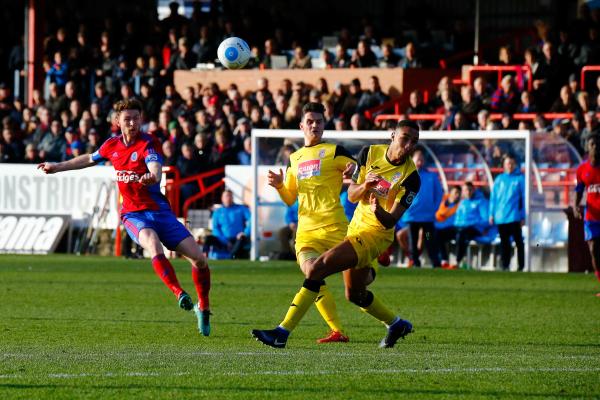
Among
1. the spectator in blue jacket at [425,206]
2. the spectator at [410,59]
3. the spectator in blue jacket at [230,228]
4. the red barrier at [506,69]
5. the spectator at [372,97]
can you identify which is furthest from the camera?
the spectator at [410,59]

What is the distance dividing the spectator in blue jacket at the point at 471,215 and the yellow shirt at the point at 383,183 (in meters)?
11.8

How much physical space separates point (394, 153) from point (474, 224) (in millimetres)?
12026

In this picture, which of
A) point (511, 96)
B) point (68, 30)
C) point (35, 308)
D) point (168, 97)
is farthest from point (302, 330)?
point (68, 30)

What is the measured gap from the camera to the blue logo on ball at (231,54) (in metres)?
14.4

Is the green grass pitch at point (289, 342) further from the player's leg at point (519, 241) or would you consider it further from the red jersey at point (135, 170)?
the player's leg at point (519, 241)

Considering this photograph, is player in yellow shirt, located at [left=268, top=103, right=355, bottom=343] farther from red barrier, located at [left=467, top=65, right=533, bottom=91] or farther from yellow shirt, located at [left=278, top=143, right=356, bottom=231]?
red barrier, located at [left=467, top=65, right=533, bottom=91]

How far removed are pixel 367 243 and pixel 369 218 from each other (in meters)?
0.21

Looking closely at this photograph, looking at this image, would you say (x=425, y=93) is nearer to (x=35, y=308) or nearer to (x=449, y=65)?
(x=449, y=65)

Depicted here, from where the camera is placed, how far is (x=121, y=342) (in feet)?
37.9

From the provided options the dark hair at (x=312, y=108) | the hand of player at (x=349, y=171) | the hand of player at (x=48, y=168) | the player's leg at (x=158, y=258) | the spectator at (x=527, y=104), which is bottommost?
the player's leg at (x=158, y=258)

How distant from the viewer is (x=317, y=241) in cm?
1185

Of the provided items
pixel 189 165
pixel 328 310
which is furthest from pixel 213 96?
pixel 328 310

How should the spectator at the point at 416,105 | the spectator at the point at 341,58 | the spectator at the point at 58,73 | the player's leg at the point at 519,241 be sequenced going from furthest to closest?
1. the spectator at the point at 58,73
2. the spectator at the point at 341,58
3. the spectator at the point at 416,105
4. the player's leg at the point at 519,241

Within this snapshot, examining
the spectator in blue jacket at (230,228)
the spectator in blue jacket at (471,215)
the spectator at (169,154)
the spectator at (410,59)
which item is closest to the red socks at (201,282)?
the spectator in blue jacket at (471,215)
